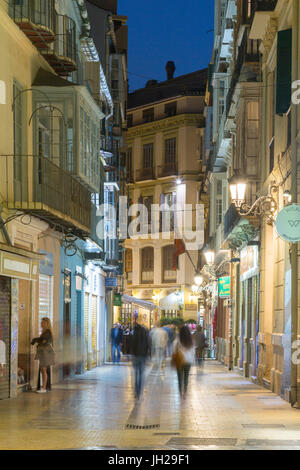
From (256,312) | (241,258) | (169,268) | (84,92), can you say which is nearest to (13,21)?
(84,92)

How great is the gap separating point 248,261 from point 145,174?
3610cm

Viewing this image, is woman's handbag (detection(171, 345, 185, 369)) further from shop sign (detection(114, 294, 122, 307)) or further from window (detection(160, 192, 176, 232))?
window (detection(160, 192, 176, 232))

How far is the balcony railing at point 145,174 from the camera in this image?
62.7 m

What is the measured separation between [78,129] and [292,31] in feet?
19.6

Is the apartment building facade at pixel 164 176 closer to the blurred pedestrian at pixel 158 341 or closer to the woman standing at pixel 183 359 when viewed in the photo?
the blurred pedestrian at pixel 158 341

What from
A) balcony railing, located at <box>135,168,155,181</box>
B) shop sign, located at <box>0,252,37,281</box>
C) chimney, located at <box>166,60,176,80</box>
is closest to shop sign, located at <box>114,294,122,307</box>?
balcony railing, located at <box>135,168,155,181</box>

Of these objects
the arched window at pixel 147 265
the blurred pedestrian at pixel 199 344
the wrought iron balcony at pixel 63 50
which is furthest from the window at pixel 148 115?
the wrought iron balcony at pixel 63 50

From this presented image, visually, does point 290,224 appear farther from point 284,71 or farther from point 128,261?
point 128,261

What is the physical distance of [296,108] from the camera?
17562 mm

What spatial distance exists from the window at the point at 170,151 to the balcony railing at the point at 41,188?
40090 mm

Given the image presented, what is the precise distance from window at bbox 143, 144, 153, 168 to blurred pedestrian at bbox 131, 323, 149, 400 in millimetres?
47974

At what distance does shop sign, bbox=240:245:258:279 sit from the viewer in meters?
25.6

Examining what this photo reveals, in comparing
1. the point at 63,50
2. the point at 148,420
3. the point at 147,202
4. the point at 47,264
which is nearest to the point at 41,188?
the point at 47,264
